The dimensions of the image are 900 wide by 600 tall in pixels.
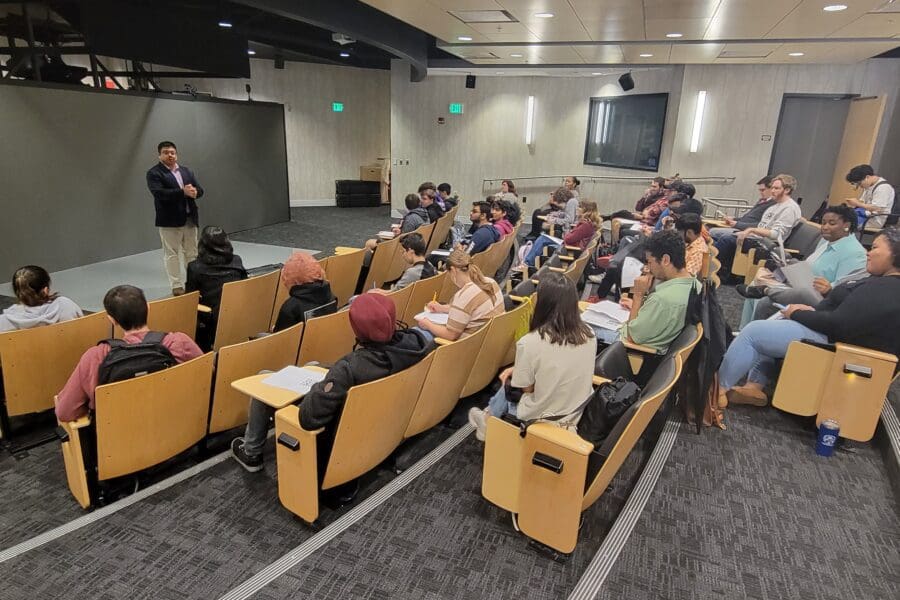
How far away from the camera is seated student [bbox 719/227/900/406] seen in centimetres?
305

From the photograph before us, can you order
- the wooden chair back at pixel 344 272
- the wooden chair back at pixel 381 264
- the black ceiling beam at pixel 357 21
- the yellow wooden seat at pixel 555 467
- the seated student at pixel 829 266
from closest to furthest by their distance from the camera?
the yellow wooden seat at pixel 555 467 < the seated student at pixel 829 266 < the wooden chair back at pixel 344 272 < the wooden chair back at pixel 381 264 < the black ceiling beam at pixel 357 21

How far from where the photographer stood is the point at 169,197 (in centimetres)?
585

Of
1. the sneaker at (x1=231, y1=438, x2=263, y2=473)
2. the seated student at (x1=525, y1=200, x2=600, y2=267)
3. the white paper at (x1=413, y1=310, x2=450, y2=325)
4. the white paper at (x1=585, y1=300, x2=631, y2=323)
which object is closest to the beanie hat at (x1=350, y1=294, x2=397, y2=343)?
the sneaker at (x1=231, y1=438, x2=263, y2=473)

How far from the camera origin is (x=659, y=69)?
993 cm

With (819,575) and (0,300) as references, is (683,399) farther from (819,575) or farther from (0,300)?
(0,300)

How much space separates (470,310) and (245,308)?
6.21 ft

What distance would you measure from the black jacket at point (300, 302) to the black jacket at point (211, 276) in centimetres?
79

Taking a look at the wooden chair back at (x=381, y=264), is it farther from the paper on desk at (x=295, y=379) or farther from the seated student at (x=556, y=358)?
the seated student at (x=556, y=358)

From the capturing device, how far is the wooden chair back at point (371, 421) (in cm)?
232

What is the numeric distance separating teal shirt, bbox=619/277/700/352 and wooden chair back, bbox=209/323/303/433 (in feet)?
6.90

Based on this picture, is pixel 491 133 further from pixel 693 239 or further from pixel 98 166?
pixel 693 239

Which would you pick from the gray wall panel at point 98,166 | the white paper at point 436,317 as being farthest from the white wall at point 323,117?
the white paper at point 436,317

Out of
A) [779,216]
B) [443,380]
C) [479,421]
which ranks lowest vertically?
[479,421]

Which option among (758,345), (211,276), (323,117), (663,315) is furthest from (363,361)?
(323,117)
